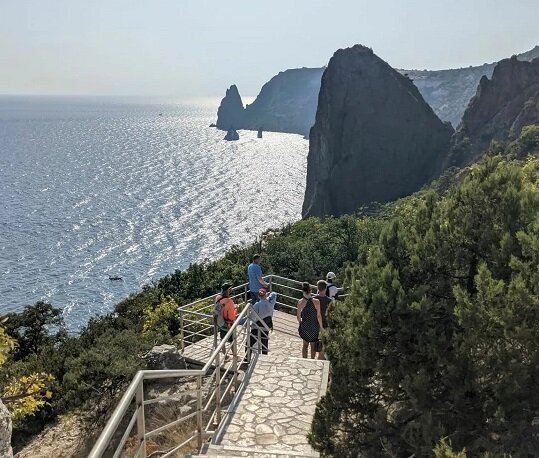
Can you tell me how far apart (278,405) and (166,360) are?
145 inches

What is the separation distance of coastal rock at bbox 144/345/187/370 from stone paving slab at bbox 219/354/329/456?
2.07m

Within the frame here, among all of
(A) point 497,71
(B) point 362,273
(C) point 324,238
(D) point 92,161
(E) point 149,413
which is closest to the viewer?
(B) point 362,273

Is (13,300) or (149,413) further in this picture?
(13,300)

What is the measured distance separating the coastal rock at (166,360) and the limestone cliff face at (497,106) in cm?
5920

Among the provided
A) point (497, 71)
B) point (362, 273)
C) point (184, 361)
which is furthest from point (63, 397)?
point (497, 71)

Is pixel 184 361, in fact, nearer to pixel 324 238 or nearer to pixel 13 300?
pixel 324 238

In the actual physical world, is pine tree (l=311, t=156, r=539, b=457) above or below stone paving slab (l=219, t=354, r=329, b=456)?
above

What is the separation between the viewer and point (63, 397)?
41.5ft

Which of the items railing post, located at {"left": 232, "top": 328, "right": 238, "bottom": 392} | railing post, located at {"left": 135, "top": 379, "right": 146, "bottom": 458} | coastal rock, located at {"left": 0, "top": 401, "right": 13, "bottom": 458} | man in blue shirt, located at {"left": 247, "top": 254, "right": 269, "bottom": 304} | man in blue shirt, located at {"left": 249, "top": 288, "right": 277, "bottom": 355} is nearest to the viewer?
railing post, located at {"left": 135, "top": 379, "right": 146, "bottom": 458}

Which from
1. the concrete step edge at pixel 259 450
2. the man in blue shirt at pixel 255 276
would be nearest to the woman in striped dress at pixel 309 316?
the man in blue shirt at pixel 255 276

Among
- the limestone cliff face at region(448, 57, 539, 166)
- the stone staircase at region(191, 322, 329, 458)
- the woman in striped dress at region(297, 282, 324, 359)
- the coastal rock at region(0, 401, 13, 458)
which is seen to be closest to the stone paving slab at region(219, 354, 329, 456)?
the stone staircase at region(191, 322, 329, 458)

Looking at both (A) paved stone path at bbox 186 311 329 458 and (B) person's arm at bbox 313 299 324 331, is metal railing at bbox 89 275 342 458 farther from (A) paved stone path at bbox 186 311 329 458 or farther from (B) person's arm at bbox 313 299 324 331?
(B) person's arm at bbox 313 299 324 331

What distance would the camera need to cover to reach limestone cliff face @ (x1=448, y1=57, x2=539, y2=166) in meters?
63.3

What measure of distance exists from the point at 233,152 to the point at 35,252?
309 ft
